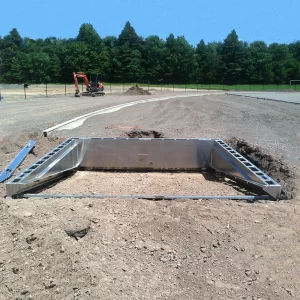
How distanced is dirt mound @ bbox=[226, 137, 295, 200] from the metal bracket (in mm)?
4239

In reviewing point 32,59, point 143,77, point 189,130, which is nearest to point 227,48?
point 143,77

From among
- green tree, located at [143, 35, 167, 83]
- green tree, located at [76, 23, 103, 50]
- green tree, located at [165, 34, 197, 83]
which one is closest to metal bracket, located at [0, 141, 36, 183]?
green tree, located at [143, 35, 167, 83]

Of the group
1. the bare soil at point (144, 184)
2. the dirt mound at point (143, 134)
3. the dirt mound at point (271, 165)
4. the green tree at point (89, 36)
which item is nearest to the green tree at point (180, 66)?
the green tree at point (89, 36)

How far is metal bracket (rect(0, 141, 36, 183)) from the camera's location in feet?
19.2

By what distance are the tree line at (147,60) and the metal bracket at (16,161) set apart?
7789 centimetres

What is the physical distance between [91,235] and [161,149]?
417 cm

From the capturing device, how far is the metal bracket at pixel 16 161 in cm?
584

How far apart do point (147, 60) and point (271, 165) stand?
90.4 metres

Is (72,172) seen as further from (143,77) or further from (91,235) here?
(143,77)

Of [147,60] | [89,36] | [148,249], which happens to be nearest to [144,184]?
[148,249]

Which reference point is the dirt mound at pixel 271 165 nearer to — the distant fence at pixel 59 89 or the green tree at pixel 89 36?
the distant fence at pixel 59 89

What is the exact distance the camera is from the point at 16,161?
6.52 meters

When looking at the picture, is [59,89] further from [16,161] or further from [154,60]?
[16,161]

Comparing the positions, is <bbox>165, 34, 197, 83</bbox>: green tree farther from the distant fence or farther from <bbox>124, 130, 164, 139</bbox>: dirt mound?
<bbox>124, 130, 164, 139</bbox>: dirt mound
